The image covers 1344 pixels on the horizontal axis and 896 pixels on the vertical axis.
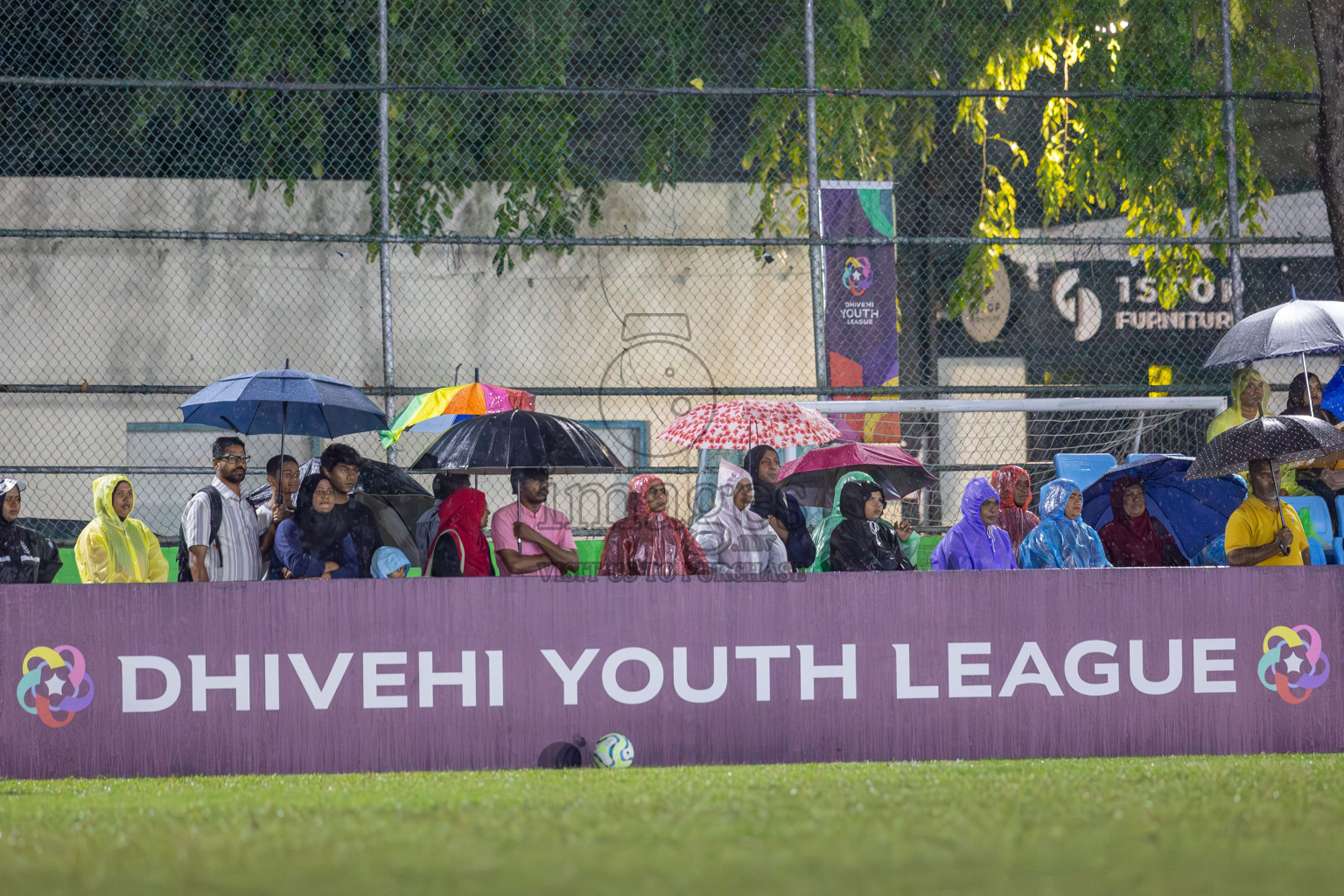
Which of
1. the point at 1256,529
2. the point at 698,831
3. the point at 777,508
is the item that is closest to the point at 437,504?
the point at 777,508

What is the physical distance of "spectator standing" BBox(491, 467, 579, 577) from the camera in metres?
8.12

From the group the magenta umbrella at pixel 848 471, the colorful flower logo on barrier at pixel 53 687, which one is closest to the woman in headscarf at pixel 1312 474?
the magenta umbrella at pixel 848 471

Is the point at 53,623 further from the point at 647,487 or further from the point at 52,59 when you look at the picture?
the point at 52,59

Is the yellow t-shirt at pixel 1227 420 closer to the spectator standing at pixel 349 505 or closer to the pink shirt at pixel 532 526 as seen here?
the pink shirt at pixel 532 526

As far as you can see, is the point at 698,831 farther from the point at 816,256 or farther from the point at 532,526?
the point at 816,256

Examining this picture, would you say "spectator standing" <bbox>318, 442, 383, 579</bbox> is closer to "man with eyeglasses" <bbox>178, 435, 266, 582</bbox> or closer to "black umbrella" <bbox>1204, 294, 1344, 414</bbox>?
"man with eyeglasses" <bbox>178, 435, 266, 582</bbox>

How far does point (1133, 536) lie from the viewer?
905 cm

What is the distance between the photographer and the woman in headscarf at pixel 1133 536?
29.7 feet

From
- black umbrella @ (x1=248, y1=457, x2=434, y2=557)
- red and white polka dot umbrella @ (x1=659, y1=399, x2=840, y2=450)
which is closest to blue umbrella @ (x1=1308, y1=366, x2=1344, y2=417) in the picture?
red and white polka dot umbrella @ (x1=659, y1=399, x2=840, y2=450)

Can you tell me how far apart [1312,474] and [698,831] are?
638 centimetres

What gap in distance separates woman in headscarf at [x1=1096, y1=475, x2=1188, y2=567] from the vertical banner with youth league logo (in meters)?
2.84

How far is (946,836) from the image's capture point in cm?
480

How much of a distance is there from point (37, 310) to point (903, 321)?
8.86 m

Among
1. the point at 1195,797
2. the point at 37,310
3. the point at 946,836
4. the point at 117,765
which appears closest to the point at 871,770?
the point at 1195,797
